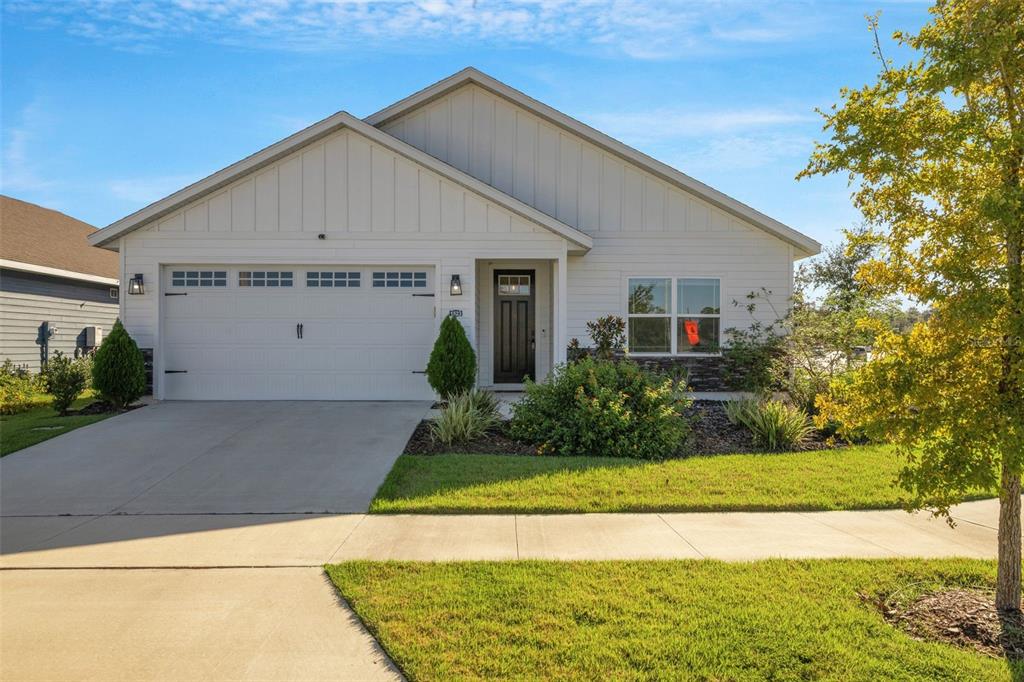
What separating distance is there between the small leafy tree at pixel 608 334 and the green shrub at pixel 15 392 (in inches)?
442

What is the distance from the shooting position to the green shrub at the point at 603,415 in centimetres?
778

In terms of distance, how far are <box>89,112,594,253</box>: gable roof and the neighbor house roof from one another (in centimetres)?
454

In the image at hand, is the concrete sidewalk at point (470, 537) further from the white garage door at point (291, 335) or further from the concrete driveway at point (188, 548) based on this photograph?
the white garage door at point (291, 335)

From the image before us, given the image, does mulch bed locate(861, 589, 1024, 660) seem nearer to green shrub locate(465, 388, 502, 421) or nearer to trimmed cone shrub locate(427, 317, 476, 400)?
green shrub locate(465, 388, 502, 421)

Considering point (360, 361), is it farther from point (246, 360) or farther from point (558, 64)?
point (558, 64)

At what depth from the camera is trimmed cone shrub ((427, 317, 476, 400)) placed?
34.8 ft

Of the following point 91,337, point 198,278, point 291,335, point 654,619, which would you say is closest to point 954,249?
point 654,619

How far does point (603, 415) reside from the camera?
784cm

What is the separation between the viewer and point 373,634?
11.2 feet

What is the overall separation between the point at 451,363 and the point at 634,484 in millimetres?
4901

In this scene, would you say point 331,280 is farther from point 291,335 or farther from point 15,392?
point 15,392

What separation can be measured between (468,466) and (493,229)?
5.61 meters

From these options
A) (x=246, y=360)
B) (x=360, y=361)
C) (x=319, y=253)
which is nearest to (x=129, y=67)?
(x=319, y=253)

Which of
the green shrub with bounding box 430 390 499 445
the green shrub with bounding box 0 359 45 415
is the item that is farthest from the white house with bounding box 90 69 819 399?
the green shrub with bounding box 430 390 499 445
